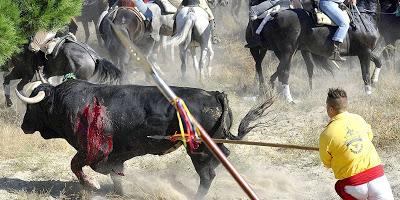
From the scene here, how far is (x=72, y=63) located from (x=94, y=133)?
3720 millimetres

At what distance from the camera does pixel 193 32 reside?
14.4 m

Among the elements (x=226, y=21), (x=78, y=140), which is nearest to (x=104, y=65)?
(x=78, y=140)

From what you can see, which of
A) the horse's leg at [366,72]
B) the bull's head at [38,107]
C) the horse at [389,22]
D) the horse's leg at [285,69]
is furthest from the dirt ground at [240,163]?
the horse at [389,22]

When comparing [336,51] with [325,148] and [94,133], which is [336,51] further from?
[325,148]

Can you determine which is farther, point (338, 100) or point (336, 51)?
point (336, 51)

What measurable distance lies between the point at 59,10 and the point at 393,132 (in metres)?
4.44

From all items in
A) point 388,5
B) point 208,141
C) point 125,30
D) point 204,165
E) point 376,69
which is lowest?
point 376,69

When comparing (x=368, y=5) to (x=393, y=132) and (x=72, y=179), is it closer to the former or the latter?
(x=393, y=132)

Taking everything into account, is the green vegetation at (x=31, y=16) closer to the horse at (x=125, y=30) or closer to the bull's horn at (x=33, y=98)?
the bull's horn at (x=33, y=98)

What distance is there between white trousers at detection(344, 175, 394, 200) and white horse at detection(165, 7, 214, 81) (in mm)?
9138

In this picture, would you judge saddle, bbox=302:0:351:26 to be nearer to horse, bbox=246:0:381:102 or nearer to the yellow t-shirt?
horse, bbox=246:0:381:102

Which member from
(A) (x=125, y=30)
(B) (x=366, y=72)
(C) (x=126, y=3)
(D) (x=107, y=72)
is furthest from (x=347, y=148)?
(C) (x=126, y=3)

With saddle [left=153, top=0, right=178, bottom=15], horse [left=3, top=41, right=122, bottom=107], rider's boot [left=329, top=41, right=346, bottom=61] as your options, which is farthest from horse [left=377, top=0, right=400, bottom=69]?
horse [left=3, top=41, right=122, bottom=107]

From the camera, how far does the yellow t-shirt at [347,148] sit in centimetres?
512
